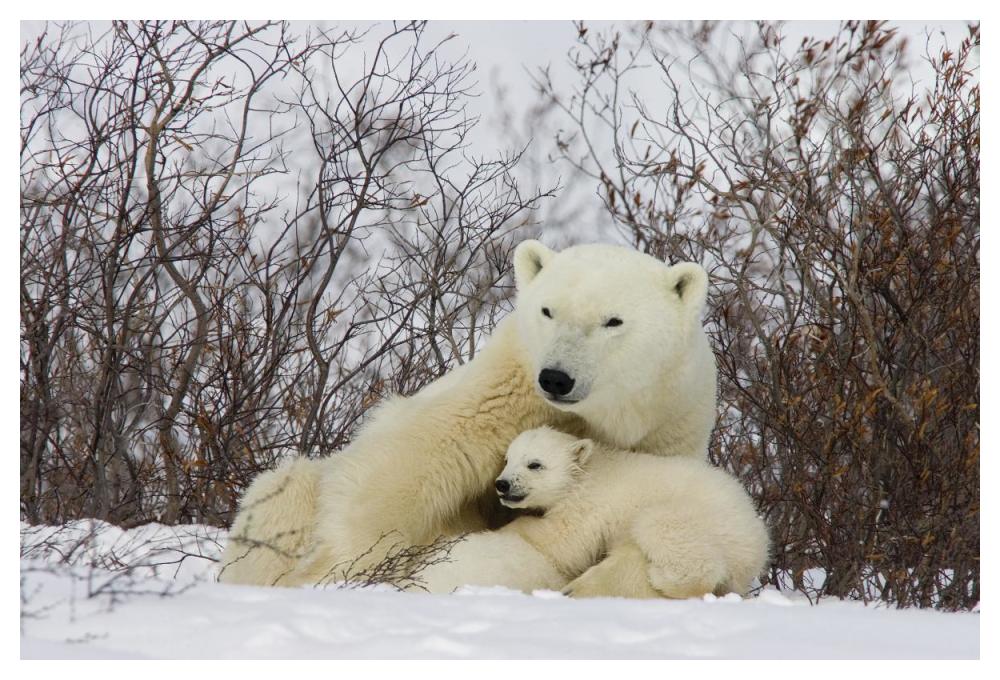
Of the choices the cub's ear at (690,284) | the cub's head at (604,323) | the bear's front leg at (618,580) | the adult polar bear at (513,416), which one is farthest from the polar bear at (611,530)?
the cub's ear at (690,284)

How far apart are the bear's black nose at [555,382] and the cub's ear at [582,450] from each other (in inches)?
12.0

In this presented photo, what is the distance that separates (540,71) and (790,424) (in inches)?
117

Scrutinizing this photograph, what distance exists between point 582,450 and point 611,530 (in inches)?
11.7

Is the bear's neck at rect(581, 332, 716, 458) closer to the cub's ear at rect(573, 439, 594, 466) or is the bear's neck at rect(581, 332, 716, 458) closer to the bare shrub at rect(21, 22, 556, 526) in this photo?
the cub's ear at rect(573, 439, 594, 466)

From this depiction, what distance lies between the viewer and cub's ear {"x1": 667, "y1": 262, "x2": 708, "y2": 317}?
385cm

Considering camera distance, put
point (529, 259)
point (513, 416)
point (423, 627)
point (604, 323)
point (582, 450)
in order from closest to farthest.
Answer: point (423, 627), point (604, 323), point (582, 450), point (513, 416), point (529, 259)

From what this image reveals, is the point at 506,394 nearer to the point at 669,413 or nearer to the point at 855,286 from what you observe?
the point at 669,413

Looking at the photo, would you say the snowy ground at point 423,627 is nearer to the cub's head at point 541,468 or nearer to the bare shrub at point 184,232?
the cub's head at point 541,468

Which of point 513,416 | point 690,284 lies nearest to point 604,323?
point 690,284

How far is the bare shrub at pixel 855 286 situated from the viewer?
5.14 meters

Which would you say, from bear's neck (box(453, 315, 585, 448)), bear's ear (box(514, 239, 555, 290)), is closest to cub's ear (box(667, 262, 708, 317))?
bear's ear (box(514, 239, 555, 290))

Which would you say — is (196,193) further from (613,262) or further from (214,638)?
(214,638)

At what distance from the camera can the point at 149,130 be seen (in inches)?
207

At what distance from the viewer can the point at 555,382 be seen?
3523 mm
